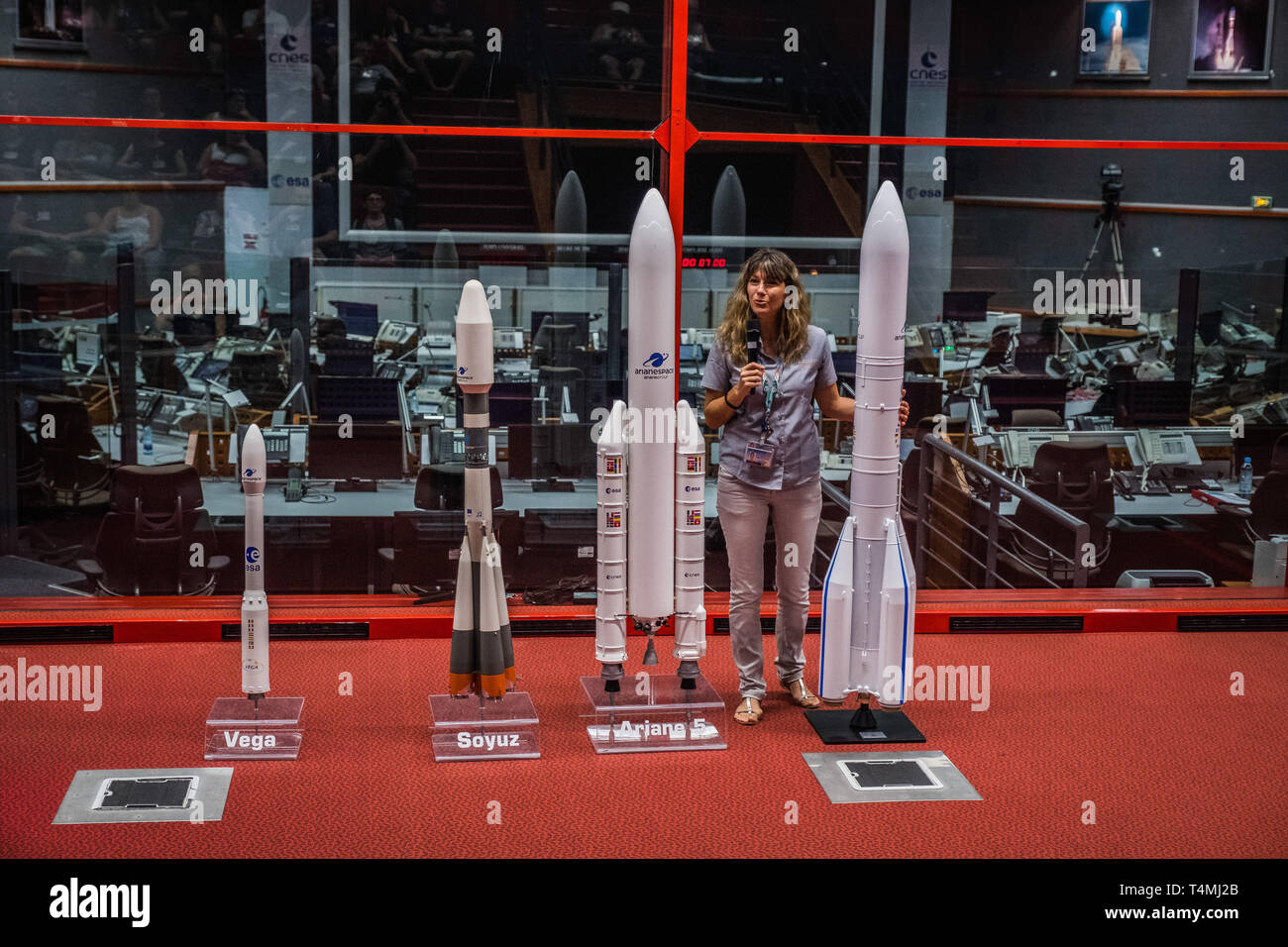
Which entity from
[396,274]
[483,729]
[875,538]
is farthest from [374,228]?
[875,538]

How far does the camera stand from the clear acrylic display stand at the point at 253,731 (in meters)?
4.67

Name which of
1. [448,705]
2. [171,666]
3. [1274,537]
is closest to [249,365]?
[171,666]

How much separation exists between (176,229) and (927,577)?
5.40 metres

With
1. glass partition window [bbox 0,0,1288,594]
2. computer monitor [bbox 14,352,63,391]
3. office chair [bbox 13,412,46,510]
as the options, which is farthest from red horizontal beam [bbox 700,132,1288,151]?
office chair [bbox 13,412,46,510]

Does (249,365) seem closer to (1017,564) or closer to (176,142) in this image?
(176,142)

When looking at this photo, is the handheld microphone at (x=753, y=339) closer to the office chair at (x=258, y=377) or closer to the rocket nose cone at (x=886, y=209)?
the rocket nose cone at (x=886, y=209)

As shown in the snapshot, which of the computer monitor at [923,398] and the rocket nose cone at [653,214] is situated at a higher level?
the rocket nose cone at [653,214]

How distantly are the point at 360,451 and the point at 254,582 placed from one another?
9.86ft

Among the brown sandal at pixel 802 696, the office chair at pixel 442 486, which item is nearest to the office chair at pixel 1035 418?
the office chair at pixel 442 486

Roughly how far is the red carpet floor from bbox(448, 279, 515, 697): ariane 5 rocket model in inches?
13.8

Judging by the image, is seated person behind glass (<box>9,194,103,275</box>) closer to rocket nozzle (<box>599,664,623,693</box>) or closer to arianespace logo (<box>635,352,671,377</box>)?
arianespace logo (<box>635,352,671,377</box>)

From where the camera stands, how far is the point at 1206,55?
33.6ft

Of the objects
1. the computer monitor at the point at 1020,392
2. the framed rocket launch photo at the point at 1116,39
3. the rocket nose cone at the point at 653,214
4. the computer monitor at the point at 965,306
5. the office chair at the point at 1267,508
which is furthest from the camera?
the framed rocket launch photo at the point at 1116,39

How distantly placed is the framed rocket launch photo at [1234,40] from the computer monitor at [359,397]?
7.28 m
